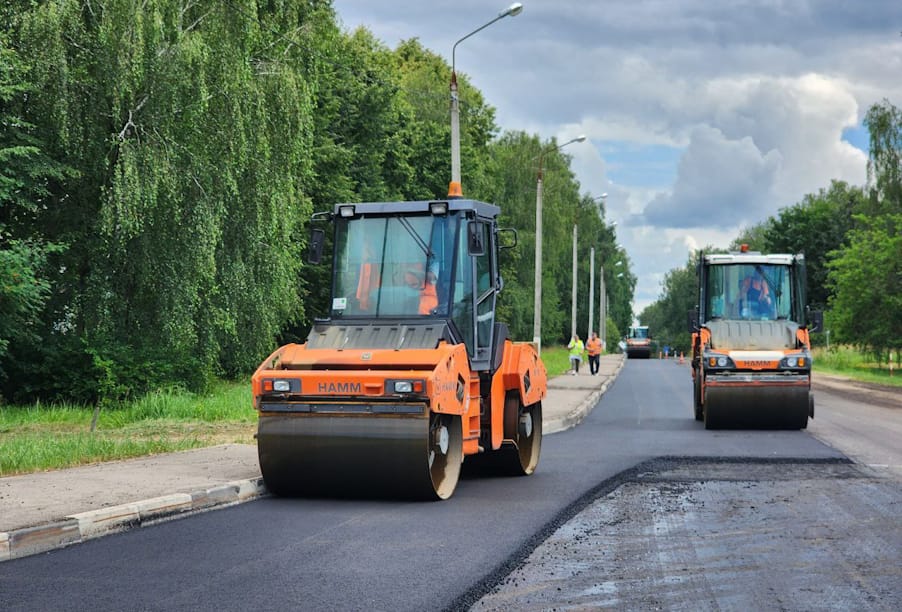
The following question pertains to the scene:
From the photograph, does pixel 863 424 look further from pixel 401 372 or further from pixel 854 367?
pixel 854 367

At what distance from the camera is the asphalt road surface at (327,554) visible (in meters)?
6.57

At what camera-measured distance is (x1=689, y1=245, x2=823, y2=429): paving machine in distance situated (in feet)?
63.8

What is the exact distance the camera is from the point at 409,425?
10102 mm

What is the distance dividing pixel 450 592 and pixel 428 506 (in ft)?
12.1

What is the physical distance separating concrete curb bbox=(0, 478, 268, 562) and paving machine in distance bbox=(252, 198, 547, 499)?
1.24 ft

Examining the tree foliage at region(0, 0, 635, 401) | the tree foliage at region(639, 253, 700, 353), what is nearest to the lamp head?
the tree foliage at region(0, 0, 635, 401)

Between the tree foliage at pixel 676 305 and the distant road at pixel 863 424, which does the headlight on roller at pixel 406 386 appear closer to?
the distant road at pixel 863 424

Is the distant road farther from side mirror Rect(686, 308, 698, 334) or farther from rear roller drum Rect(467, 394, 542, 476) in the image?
rear roller drum Rect(467, 394, 542, 476)

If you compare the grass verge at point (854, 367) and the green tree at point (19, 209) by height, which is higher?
the green tree at point (19, 209)

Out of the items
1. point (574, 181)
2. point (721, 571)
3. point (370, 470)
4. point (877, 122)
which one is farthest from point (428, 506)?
point (574, 181)

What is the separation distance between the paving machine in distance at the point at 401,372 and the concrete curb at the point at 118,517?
0.38 meters

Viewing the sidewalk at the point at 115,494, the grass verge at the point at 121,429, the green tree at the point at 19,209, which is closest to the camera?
the sidewalk at the point at 115,494

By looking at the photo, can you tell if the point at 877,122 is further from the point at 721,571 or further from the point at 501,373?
the point at 721,571

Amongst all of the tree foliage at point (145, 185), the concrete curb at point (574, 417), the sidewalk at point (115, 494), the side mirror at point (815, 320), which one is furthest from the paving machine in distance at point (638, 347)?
the sidewalk at point (115, 494)
